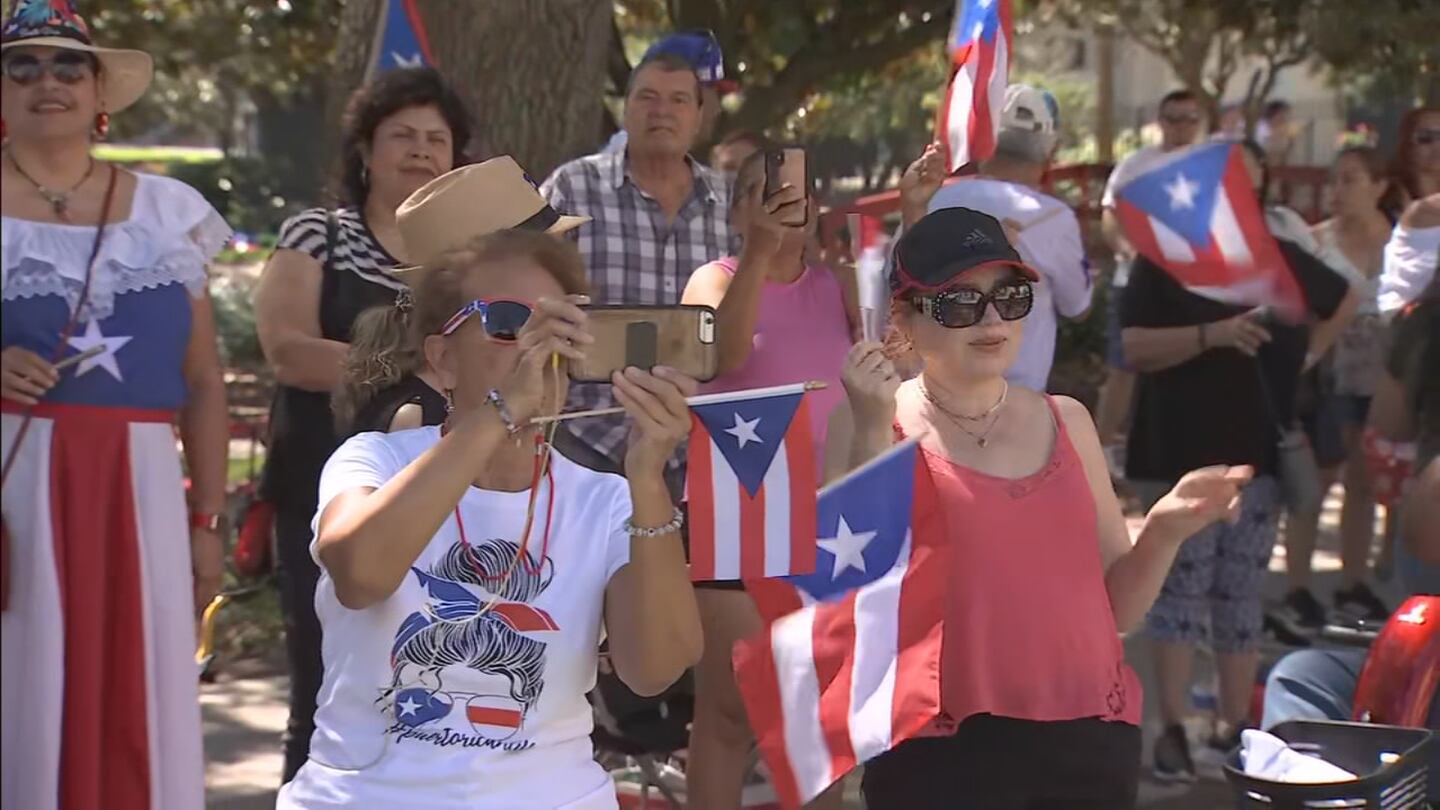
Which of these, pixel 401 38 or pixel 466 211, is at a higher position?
pixel 401 38

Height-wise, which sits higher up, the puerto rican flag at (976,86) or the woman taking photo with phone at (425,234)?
the puerto rican flag at (976,86)

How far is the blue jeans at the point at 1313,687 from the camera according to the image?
4.09 metres

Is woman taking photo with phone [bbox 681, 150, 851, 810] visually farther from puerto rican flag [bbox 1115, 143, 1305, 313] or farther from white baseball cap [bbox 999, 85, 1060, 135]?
white baseball cap [bbox 999, 85, 1060, 135]

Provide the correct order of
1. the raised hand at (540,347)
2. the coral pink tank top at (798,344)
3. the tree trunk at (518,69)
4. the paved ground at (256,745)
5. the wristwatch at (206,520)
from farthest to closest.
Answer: the tree trunk at (518,69)
the paved ground at (256,745)
the coral pink tank top at (798,344)
the wristwatch at (206,520)
the raised hand at (540,347)

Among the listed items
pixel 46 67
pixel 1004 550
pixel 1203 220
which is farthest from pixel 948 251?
pixel 46 67

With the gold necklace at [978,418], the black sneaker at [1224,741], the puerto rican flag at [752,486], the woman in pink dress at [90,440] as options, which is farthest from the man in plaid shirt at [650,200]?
the black sneaker at [1224,741]

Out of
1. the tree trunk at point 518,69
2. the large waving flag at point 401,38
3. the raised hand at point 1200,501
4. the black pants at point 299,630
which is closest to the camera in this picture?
Result: the raised hand at point 1200,501

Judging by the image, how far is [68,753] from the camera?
10.7 ft

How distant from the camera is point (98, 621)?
10.9ft

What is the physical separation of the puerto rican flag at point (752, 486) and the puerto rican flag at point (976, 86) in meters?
1.92

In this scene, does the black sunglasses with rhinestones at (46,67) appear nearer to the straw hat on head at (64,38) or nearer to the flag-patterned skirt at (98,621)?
the straw hat on head at (64,38)

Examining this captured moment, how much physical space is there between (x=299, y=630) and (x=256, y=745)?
5.79 ft

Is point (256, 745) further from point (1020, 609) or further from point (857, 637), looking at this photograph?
point (1020, 609)

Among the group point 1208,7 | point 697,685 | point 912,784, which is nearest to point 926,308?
point 912,784
